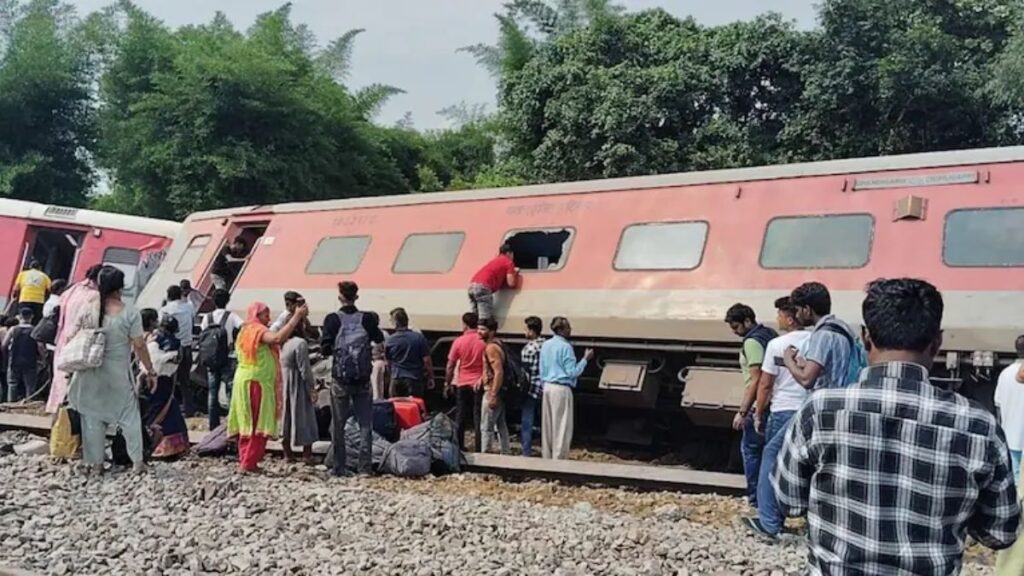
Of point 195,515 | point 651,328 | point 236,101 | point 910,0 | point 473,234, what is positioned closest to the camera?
point 195,515

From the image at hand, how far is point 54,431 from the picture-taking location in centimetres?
810

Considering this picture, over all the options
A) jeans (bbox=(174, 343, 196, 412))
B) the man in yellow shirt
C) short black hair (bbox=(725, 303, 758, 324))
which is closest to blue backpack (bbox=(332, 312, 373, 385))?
short black hair (bbox=(725, 303, 758, 324))

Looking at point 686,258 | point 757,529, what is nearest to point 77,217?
point 686,258

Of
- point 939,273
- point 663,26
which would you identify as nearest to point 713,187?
point 939,273

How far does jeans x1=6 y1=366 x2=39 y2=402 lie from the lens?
Result: 12328 mm

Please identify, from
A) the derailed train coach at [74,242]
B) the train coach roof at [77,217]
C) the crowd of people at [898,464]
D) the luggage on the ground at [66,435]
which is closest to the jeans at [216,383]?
the luggage on the ground at [66,435]

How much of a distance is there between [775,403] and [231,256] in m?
9.21

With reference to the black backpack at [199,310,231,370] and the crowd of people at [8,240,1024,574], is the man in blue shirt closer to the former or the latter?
the crowd of people at [8,240,1024,574]

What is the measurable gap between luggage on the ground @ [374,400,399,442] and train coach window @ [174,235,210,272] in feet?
17.7

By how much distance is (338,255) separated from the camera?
1200cm

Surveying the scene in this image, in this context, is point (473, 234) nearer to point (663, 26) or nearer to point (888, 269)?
point (888, 269)

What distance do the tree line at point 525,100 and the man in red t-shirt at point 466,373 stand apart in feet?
33.9

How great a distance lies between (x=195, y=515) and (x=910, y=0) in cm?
1727

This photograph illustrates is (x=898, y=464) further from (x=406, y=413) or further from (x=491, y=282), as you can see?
(x=491, y=282)
